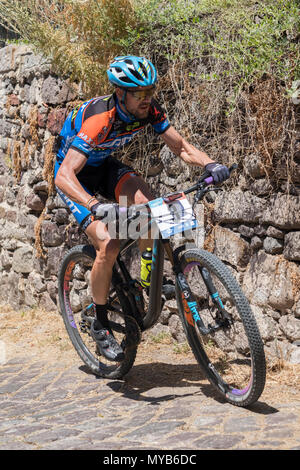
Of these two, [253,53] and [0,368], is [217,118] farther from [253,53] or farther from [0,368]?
[0,368]

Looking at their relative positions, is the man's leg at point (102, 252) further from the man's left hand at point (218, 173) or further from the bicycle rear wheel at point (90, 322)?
the man's left hand at point (218, 173)

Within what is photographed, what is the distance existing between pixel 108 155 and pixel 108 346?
1.40 m

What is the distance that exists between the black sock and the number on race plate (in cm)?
91

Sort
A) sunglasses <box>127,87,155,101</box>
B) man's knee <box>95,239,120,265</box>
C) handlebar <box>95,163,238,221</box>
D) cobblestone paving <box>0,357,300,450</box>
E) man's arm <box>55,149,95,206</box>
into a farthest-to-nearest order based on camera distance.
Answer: man's knee <box>95,239,120,265</box>
sunglasses <box>127,87,155,101</box>
man's arm <box>55,149,95,206</box>
handlebar <box>95,163,238,221</box>
cobblestone paving <box>0,357,300,450</box>

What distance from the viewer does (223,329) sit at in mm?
3533

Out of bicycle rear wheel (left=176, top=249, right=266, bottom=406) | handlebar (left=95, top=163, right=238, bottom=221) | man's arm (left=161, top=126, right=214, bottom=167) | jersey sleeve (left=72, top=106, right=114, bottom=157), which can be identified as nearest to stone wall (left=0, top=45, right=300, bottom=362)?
bicycle rear wheel (left=176, top=249, right=266, bottom=406)

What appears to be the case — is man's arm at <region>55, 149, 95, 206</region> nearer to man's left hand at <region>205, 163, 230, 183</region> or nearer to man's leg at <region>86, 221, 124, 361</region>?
man's leg at <region>86, 221, 124, 361</region>

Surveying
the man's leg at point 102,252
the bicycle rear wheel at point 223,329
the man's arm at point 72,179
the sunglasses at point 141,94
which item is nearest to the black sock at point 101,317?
the man's leg at point 102,252

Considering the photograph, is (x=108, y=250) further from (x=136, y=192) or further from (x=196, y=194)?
(x=196, y=194)

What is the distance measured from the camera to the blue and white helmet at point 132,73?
3.73 m

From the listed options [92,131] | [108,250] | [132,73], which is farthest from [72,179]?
[132,73]

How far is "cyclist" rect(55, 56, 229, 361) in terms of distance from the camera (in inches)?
148
